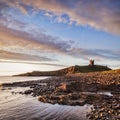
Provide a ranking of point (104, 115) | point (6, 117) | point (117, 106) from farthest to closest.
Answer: point (117, 106), point (6, 117), point (104, 115)

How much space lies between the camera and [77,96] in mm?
23844

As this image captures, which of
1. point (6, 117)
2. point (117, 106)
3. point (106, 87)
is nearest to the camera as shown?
point (6, 117)

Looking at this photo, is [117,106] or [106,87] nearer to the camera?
[117,106]

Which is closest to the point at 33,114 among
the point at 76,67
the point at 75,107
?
the point at 75,107

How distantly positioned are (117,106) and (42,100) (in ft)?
29.3

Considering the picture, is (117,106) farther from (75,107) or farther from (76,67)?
(76,67)

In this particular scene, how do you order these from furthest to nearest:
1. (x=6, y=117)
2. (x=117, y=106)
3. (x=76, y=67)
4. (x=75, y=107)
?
(x=76, y=67)
(x=75, y=107)
(x=117, y=106)
(x=6, y=117)

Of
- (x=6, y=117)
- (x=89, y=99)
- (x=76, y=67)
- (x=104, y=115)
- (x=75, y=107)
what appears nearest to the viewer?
(x=104, y=115)

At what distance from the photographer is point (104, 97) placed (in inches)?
947

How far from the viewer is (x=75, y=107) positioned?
2062 cm

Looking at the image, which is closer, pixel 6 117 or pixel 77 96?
pixel 6 117

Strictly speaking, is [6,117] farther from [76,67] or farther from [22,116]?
[76,67]

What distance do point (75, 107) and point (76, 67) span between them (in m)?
158

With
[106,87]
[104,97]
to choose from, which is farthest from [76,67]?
[104,97]
